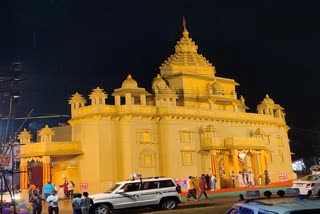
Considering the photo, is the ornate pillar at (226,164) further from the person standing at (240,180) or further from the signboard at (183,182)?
the signboard at (183,182)

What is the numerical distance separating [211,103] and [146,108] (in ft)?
29.4

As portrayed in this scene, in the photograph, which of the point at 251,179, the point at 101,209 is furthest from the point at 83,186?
the point at 251,179

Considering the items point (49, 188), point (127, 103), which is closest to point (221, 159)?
point (127, 103)

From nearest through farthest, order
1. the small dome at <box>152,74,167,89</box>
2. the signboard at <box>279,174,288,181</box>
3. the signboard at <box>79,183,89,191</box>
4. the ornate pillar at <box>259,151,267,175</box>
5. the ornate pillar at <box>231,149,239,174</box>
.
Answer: the signboard at <box>79,183,89,191</box>
the ornate pillar at <box>231,149,239,174</box>
the small dome at <box>152,74,167,89</box>
the ornate pillar at <box>259,151,267,175</box>
the signboard at <box>279,174,288,181</box>

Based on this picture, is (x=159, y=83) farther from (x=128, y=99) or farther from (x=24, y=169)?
(x=24, y=169)

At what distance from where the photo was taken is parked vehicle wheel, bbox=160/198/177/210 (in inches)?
701

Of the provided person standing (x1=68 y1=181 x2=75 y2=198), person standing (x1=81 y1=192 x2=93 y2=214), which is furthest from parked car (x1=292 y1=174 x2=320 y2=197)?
person standing (x1=68 y1=181 x2=75 y2=198)

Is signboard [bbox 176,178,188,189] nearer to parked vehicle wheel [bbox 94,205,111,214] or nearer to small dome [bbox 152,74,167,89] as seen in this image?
small dome [bbox 152,74,167,89]

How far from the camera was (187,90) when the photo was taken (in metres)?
40.3

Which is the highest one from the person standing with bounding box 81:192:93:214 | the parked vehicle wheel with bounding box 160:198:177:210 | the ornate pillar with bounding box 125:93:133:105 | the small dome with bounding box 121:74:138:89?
the small dome with bounding box 121:74:138:89

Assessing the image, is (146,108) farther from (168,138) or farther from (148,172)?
(148,172)

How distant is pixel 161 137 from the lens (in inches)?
1364

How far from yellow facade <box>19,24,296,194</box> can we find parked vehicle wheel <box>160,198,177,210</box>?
565 inches

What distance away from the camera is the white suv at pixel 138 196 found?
54.9 feet
